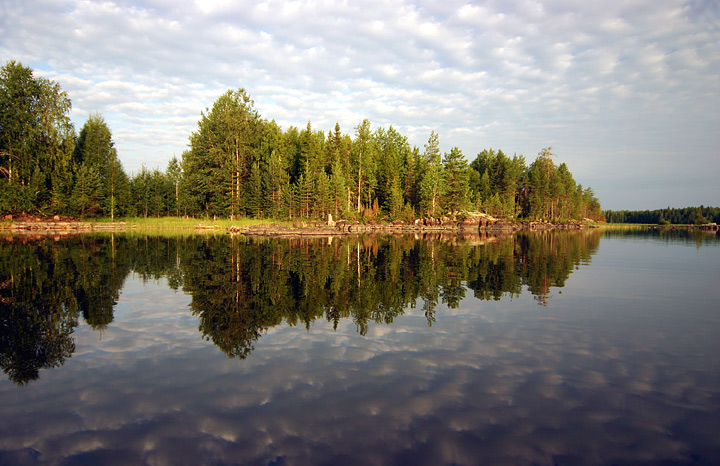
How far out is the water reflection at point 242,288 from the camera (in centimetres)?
1009

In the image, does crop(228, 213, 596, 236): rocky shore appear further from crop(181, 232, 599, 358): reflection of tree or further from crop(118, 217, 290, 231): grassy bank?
crop(181, 232, 599, 358): reflection of tree

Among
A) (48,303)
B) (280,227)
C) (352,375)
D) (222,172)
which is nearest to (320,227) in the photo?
(280,227)

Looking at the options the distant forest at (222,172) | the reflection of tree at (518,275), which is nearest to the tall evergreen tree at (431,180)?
the distant forest at (222,172)

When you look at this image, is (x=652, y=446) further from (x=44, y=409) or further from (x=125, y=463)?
(x=44, y=409)

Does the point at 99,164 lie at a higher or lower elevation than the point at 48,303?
higher

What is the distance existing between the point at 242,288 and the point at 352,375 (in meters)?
9.07

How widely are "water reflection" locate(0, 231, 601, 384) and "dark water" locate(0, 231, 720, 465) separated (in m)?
0.11

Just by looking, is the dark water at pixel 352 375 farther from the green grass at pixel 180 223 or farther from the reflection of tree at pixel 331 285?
the green grass at pixel 180 223

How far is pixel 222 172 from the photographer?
71438 mm

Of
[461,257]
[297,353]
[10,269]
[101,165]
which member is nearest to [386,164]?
[101,165]

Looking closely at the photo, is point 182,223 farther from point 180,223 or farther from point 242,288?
point 242,288

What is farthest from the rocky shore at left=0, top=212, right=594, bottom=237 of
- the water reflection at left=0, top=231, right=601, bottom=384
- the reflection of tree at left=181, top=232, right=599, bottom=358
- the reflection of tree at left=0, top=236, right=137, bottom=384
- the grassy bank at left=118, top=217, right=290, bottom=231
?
the reflection of tree at left=0, top=236, right=137, bottom=384

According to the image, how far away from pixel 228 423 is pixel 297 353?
302 cm

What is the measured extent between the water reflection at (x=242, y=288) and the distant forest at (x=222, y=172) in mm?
45076
